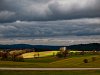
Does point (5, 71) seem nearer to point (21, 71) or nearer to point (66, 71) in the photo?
point (21, 71)

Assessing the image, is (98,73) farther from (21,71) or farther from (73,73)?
(21,71)

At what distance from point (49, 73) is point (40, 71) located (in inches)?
117

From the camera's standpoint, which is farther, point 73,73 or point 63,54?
point 63,54

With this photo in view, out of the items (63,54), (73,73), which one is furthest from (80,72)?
(63,54)

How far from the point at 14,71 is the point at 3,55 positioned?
91.7m

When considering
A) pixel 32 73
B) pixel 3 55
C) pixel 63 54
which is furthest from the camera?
pixel 63 54

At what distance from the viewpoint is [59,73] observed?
64.6 metres

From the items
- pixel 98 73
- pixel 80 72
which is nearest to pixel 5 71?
pixel 80 72

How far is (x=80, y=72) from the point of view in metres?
66.7

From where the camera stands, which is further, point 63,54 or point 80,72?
point 63,54

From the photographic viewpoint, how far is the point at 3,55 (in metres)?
155

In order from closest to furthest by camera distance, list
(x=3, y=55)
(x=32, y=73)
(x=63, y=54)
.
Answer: (x=32, y=73)
(x=3, y=55)
(x=63, y=54)

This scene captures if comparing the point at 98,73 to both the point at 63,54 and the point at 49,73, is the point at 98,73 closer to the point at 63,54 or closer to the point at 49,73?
the point at 49,73

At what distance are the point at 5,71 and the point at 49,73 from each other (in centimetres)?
1062
